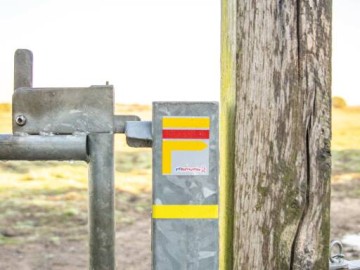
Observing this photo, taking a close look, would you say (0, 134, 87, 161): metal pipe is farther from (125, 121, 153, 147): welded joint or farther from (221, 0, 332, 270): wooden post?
(221, 0, 332, 270): wooden post

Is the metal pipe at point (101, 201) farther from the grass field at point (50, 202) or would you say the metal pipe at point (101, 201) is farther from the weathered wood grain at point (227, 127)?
the grass field at point (50, 202)

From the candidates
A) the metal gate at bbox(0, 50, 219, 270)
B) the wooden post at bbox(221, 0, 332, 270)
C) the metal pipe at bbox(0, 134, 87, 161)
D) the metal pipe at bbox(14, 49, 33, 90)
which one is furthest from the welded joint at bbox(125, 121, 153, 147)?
the metal pipe at bbox(14, 49, 33, 90)

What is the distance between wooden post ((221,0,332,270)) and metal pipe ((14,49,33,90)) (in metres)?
0.70

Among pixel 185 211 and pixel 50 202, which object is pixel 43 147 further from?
pixel 50 202

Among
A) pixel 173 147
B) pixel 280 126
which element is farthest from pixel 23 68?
pixel 280 126

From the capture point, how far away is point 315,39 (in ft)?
4.60

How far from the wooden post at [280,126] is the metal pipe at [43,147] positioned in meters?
0.50

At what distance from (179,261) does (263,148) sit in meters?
0.42

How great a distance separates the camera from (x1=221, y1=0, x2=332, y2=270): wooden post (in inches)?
55.0

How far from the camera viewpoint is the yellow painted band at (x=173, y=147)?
4.71ft

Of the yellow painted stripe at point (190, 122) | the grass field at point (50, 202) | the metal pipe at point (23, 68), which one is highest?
the metal pipe at point (23, 68)

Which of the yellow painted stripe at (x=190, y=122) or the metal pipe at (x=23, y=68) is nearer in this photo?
the yellow painted stripe at (x=190, y=122)

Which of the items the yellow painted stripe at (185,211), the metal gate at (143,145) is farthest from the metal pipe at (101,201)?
the yellow painted stripe at (185,211)

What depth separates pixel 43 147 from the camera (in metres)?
1.51
